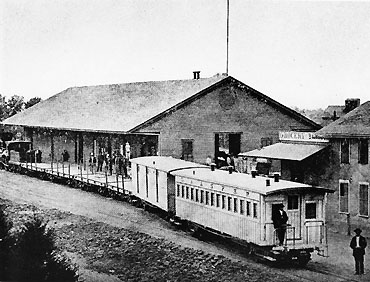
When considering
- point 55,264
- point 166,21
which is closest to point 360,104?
point 166,21

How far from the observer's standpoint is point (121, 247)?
7.32m

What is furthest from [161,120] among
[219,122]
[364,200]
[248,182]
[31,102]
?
[364,200]

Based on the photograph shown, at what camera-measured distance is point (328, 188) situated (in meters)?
8.18

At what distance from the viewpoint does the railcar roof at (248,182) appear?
25.1 ft

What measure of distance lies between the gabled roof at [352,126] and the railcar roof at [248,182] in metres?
0.73

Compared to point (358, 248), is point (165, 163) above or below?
above

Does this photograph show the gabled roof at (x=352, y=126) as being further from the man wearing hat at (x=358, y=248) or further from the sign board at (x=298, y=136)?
the man wearing hat at (x=358, y=248)

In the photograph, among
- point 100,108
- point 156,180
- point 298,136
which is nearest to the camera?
point 298,136

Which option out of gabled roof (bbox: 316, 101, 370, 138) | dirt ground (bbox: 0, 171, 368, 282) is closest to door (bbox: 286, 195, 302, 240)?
dirt ground (bbox: 0, 171, 368, 282)

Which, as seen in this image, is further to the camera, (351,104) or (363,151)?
(363,151)

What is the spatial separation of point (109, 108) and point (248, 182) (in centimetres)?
211

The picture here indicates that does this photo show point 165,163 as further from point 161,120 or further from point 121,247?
point 121,247

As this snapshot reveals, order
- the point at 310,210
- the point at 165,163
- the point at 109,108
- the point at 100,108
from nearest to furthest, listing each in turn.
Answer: the point at 310,210, the point at 100,108, the point at 109,108, the point at 165,163

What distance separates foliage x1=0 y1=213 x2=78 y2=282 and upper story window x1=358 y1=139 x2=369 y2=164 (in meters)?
3.91
